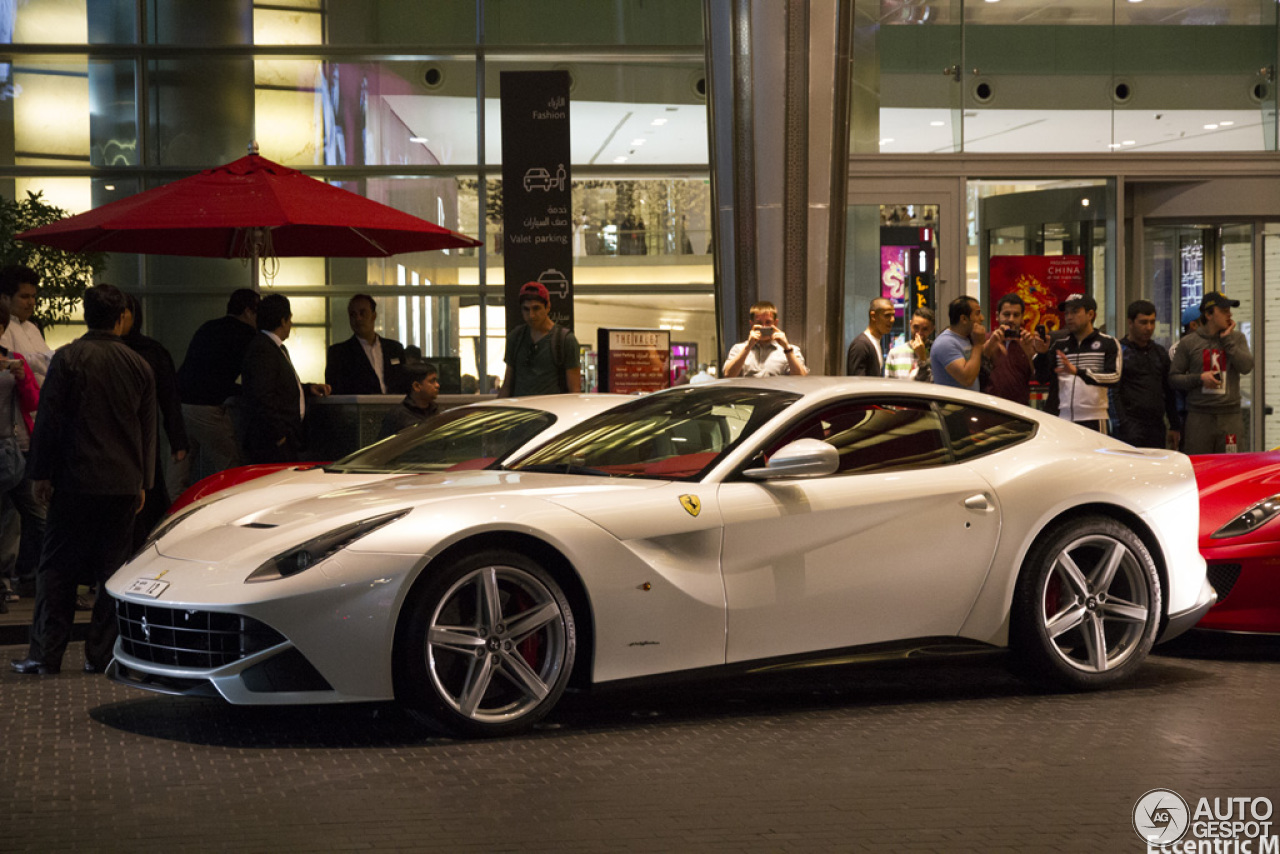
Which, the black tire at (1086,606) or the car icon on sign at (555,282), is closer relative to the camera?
the black tire at (1086,606)

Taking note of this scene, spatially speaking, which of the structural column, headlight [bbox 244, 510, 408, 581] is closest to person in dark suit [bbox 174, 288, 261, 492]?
the structural column

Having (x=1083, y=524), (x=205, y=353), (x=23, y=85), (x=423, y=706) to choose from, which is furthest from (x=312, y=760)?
(x=23, y=85)

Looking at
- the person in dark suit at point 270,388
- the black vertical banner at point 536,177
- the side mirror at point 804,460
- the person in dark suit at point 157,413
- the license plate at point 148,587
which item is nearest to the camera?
the license plate at point 148,587

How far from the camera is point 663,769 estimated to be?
529cm

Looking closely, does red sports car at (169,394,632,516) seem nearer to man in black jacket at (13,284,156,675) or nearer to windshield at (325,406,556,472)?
windshield at (325,406,556,472)

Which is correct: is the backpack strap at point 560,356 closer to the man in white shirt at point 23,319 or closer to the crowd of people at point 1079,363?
the crowd of people at point 1079,363

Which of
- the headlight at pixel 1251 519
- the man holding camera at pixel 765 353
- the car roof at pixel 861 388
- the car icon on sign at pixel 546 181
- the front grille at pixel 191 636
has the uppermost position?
the car icon on sign at pixel 546 181

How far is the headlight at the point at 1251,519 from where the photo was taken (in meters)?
7.75

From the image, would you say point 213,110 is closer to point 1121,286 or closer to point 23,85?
point 23,85

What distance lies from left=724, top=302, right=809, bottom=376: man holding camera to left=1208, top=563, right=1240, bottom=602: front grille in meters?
3.98

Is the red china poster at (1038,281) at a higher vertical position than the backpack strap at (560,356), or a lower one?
higher

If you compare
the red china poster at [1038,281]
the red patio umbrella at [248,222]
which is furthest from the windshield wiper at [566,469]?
the red china poster at [1038,281]

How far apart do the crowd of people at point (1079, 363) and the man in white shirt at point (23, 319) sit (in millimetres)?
4675

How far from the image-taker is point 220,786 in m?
5.04
